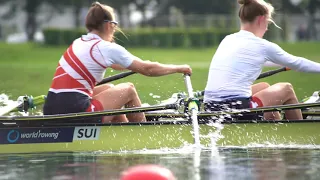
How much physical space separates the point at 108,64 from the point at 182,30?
42904mm

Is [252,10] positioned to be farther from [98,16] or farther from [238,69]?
[98,16]

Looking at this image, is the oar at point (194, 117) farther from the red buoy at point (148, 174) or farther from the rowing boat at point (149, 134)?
the red buoy at point (148, 174)

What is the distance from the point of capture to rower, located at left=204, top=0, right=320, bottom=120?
1005 centimetres

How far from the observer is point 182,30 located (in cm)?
5278

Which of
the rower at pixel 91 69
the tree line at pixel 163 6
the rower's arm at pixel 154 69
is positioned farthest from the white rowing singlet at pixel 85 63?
the tree line at pixel 163 6

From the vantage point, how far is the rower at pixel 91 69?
391 inches

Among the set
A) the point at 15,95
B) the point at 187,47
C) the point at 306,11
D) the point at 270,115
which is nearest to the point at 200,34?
the point at 187,47

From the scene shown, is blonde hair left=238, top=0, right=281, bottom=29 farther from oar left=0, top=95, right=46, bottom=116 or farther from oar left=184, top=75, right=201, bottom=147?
oar left=0, top=95, right=46, bottom=116

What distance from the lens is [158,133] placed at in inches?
392

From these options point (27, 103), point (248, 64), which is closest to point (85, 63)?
point (27, 103)

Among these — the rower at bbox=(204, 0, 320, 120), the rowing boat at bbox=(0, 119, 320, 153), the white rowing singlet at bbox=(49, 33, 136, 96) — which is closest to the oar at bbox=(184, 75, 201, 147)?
the rowing boat at bbox=(0, 119, 320, 153)

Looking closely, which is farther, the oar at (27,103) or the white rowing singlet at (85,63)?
the oar at (27,103)

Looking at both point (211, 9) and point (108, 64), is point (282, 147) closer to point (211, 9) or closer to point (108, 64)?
point (108, 64)

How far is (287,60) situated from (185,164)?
2.02 meters
